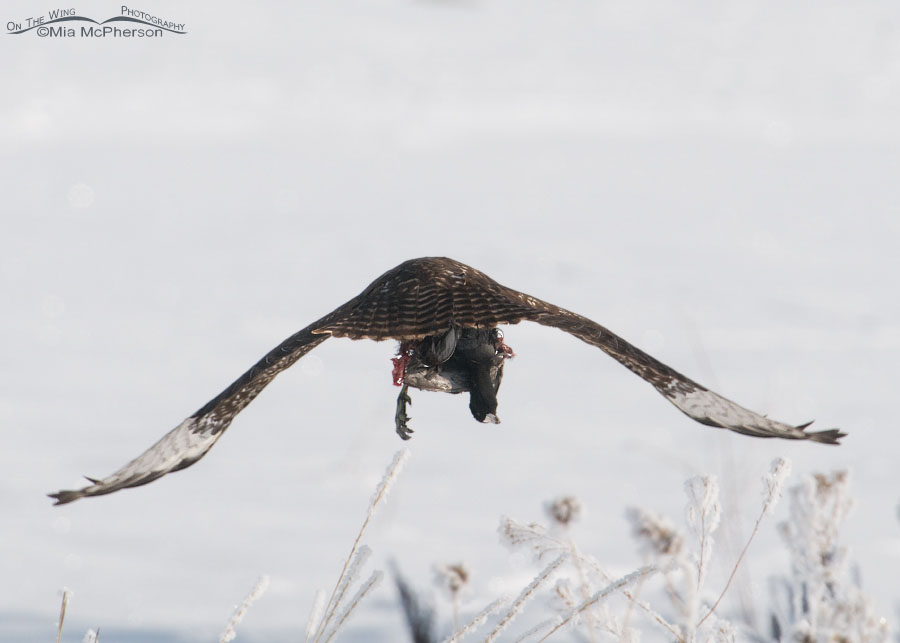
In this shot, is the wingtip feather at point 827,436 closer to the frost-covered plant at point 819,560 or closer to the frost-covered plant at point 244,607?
the frost-covered plant at point 819,560

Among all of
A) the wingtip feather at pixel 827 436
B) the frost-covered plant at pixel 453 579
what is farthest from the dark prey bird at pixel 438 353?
the frost-covered plant at pixel 453 579

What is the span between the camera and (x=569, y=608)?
14.8 ft

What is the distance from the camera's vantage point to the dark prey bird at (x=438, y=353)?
5.62 metres

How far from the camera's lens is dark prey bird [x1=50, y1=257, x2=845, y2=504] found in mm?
5617

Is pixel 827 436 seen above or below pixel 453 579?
above

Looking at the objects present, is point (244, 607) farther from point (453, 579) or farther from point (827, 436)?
point (827, 436)

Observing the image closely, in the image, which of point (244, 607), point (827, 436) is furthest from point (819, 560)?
point (244, 607)

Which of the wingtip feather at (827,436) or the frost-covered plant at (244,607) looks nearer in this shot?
the frost-covered plant at (244,607)

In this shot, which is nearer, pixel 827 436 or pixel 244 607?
pixel 244 607

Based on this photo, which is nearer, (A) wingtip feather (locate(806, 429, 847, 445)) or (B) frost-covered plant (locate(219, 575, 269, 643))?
(B) frost-covered plant (locate(219, 575, 269, 643))

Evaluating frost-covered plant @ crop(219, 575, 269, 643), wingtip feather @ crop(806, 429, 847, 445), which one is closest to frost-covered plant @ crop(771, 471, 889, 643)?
wingtip feather @ crop(806, 429, 847, 445)

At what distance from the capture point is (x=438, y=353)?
19.6 feet

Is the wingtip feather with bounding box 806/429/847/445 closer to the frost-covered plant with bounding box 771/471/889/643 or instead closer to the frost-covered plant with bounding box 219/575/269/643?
the frost-covered plant with bounding box 771/471/889/643

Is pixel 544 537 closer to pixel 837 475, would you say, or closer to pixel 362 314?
pixel 362 314
